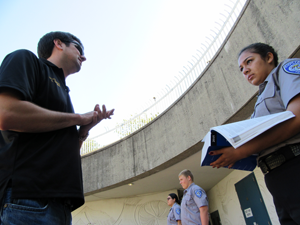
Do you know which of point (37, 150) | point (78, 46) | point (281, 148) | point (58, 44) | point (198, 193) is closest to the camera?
point (37, 150)

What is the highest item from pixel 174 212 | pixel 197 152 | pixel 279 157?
pixel 197 152

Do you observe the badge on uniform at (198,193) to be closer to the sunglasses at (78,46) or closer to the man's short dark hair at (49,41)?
the sunglasses at (78,46)

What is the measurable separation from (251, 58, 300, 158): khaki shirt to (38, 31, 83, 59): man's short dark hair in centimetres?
143

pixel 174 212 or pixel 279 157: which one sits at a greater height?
pixel 174 212

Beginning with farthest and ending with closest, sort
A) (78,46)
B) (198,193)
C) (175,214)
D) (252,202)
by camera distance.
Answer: (252,202) → (175,214) → (198,193) → (78,46)

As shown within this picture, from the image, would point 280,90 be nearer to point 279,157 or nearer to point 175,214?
point 279,157

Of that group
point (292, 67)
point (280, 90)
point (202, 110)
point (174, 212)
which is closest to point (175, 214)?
point (174, 212)

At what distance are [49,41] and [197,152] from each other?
4683 mm

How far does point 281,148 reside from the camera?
108cm

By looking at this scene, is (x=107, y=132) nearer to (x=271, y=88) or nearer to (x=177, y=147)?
(x=177, y=147)

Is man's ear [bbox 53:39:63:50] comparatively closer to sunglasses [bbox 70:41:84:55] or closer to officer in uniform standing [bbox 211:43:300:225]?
sunglasses [bbox 70:41:84:55]

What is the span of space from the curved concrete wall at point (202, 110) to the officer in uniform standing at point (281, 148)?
2375mm

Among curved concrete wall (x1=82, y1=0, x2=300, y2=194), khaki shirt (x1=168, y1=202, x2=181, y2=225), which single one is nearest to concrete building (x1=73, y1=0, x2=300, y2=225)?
curved concrete wall (x1=82, y1=0, x2=300, y2=194)

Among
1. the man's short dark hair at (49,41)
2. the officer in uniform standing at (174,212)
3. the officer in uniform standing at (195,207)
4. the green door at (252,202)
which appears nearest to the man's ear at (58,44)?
the man's short dark hair at (49,41)
